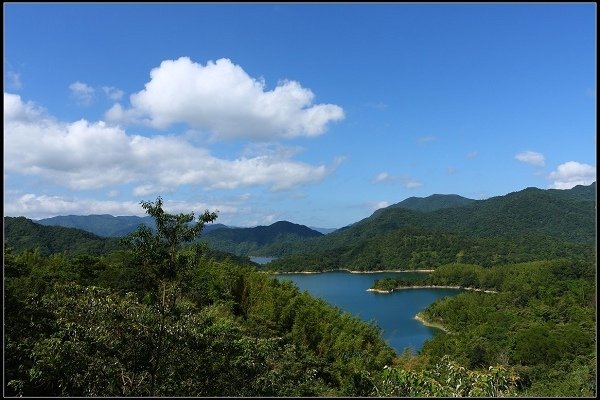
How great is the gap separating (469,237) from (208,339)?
10899 centimetres

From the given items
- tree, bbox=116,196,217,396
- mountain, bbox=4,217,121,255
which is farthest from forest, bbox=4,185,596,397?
mountain, bbox=4,217,121,255

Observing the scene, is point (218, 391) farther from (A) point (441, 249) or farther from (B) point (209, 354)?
(A) point (441, 249)

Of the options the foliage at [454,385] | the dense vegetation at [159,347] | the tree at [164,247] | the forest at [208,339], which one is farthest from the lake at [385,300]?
the tree at [164,247]

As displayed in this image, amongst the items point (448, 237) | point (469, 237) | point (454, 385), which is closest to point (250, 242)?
point (469, 237)

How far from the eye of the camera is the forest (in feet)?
14.7

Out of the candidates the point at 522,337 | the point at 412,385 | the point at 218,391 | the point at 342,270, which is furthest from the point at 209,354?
the point at 342,270

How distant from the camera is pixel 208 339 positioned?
482 cm

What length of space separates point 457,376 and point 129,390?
347 cm

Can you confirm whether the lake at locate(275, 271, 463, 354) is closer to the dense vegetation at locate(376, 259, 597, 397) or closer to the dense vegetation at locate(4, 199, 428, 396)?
the dense vegetation at locate(376, 259, 597, 397)

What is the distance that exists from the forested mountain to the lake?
8.23m

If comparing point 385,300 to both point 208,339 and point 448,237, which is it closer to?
point 448,237

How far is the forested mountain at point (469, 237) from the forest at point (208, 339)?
50236 mm

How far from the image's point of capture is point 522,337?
29391mm

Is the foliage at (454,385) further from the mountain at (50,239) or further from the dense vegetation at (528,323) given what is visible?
the mountain at (50,239)
